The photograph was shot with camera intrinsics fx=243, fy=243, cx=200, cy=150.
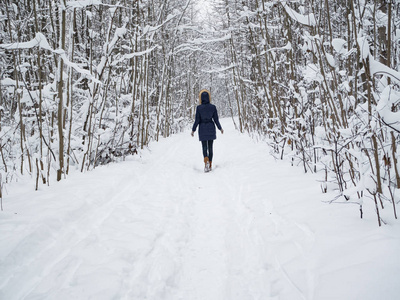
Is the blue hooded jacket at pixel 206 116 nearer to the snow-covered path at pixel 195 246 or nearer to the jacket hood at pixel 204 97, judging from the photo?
the jacket hood at pixel 204 97

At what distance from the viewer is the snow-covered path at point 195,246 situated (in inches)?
60.9

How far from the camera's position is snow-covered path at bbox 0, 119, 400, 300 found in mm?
1546

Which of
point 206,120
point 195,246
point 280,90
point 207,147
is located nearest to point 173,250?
point 195,246

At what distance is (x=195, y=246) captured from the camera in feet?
7.40

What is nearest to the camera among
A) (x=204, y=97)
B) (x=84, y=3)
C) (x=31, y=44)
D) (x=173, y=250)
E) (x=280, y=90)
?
(x=173, y=250)

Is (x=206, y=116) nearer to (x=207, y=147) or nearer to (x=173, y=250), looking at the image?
(x=207, y=147)

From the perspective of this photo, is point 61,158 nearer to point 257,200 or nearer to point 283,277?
point 257,200

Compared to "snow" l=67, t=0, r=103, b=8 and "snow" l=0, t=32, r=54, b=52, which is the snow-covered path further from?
"snow" l=67, t=0, r=103, b=8

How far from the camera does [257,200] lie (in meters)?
3.04

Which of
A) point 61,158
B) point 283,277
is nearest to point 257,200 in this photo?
point 283,277

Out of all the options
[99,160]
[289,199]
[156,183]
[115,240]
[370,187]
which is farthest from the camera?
[99,160]

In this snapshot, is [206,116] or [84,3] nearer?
[84,3]

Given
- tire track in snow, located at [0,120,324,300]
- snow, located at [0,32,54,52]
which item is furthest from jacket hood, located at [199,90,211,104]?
snow, located at [0,32,54,52]

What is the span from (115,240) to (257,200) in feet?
5.61
